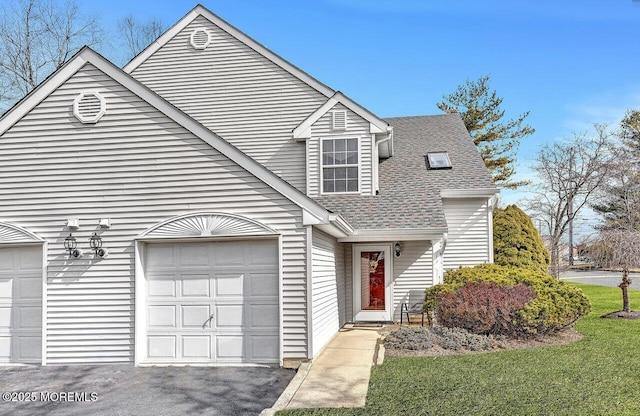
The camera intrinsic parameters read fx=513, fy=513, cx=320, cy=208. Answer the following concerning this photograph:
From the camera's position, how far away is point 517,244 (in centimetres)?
1739

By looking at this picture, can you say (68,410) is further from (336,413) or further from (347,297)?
(347,297)

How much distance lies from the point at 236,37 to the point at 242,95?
5.36 feet

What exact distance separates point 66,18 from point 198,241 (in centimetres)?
2111

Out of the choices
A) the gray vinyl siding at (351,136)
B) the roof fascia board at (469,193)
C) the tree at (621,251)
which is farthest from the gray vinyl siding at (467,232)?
the tree at (621,251)

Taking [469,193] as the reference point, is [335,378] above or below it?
below

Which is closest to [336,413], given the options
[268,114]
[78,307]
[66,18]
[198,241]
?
[198,241]

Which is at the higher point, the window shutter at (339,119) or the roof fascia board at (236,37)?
the roof fascia board at (236,37)

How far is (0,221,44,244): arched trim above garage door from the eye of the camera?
31.3 feet

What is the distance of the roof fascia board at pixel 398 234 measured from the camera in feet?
41.0

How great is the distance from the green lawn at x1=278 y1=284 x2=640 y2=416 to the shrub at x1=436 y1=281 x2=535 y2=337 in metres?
0.96

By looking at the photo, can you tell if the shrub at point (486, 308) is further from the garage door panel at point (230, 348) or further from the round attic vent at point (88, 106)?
the round attic vent at point (88, 106)

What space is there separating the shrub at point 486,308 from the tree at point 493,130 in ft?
80.6

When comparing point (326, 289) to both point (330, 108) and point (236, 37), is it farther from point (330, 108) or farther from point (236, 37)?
point (236, 37)

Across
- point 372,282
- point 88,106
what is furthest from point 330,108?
point 88,106
